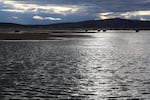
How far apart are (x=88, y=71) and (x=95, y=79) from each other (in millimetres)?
7467

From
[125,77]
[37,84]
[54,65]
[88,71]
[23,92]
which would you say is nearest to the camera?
[23,92]

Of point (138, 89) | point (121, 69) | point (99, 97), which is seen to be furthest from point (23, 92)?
point (121, 69)

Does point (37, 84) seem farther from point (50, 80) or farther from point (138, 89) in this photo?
point (138, 89)

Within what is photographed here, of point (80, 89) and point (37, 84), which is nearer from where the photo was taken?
point (80, 89)

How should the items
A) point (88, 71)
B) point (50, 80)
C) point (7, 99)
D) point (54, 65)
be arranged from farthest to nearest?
point (54, 65) < point (88, 71) < point (50, 80) < point (7, 99)

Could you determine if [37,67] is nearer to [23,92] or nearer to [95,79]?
[95,79]

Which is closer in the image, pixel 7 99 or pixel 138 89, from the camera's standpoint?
pixel 7 99

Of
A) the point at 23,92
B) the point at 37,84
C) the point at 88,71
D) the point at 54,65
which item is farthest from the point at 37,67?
the point at 23,92

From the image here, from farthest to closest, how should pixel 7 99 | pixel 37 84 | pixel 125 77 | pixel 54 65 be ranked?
pixel 54 65 < pixel 125 77 < pixel 37 84 < pixel 7 99

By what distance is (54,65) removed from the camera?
183ft

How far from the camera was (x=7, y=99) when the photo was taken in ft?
101

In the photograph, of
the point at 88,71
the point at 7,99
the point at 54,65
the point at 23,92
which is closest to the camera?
the point at 7,99

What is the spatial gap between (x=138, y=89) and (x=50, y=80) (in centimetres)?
979

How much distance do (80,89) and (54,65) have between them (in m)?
20.2
